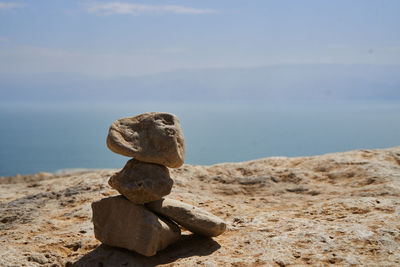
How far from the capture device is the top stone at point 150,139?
21.4 ft

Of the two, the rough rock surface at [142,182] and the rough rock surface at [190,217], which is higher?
the rough rock surface at [142,182]

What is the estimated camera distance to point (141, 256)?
6.43m

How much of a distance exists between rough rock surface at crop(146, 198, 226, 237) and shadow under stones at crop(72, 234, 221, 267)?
0.80 ft

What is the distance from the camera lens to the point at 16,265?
244 inches

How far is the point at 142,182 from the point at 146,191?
16 centimetres

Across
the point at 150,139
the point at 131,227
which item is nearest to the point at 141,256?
the point at 131,227

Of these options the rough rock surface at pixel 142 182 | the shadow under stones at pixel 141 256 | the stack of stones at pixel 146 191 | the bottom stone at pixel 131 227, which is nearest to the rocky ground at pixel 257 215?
the shadow under stones at pixel 141 256

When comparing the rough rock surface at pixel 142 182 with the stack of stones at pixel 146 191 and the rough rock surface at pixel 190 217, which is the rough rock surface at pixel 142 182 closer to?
the stack of stones at pixel 146 191

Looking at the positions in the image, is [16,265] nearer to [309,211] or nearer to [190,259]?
[190,259]

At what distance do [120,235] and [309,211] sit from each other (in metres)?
3.72

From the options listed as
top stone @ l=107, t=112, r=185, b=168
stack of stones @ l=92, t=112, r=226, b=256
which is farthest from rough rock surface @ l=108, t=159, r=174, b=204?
top stone @ l=107, t=112, r=185, b=168

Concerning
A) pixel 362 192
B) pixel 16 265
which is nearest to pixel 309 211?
pixel 362 192

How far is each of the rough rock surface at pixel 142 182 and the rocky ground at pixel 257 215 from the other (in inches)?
36.7

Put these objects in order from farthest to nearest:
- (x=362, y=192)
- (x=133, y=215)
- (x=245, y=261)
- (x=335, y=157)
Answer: (x=335, y=157)
(x=362, y=192)
(x=133, y=215)
(x=245, y=261)
